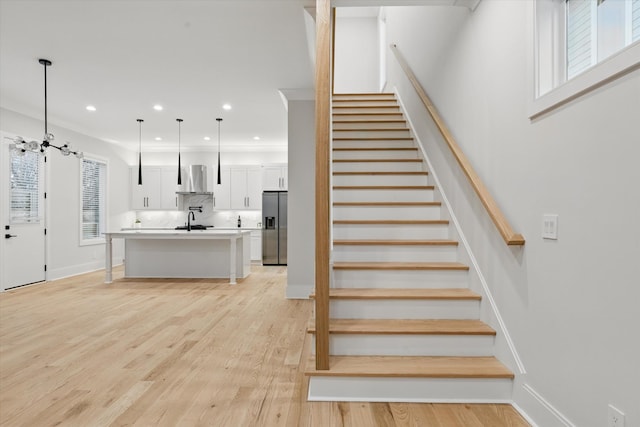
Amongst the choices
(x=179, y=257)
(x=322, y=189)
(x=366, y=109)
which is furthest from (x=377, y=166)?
(x=179, y=257)

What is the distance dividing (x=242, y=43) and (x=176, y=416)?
317 centimetres

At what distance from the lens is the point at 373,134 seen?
4.87 meters

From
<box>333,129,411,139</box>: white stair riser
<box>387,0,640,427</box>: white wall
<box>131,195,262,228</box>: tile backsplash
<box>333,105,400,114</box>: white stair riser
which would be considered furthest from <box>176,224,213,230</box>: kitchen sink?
<box>387,0,640,427</box>: white wall

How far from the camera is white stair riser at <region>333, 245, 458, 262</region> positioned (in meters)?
3.17

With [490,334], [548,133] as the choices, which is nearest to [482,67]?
[548,133]

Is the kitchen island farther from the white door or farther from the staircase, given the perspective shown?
the staircase

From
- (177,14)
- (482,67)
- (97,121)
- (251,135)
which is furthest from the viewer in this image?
(251,135)

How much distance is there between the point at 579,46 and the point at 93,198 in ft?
27.4

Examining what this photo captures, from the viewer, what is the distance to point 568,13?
75.4 inches

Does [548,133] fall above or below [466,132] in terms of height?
below

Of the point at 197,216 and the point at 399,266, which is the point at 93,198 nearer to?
the point at 197,216

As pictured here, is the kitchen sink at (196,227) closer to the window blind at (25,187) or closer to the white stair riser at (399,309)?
the window blind at (25,187)

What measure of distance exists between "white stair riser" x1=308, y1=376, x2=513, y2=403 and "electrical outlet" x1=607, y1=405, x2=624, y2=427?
0.72 m

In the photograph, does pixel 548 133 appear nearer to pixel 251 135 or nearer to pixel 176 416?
pixel 176 416
